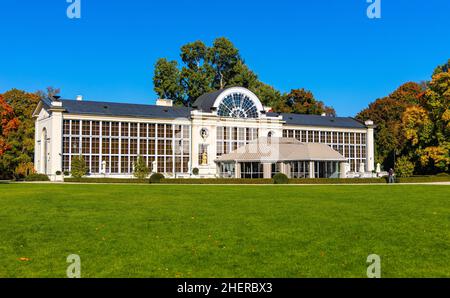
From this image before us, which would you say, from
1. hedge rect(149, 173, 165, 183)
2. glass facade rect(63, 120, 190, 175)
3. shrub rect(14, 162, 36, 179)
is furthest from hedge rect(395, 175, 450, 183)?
shrub rect(14, 162, 36, 179)

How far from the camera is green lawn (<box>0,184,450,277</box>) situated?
8.39 m

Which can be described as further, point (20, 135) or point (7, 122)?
point (20, 135)

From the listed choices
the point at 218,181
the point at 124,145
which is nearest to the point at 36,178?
the point at 124,145

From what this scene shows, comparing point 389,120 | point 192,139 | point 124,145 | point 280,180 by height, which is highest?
point 389,120

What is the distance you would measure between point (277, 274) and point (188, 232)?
4585 millimetres

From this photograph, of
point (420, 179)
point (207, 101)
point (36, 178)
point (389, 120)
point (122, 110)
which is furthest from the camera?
point (389, 120)

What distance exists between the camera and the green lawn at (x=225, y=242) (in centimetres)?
839

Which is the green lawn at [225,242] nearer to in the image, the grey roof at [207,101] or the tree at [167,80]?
the grey roof at [207,101]

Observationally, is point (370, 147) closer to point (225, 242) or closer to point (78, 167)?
point (78, 167)

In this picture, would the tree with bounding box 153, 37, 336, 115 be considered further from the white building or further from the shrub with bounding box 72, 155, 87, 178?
the shrub with bounding box 72, 155, 87, 178

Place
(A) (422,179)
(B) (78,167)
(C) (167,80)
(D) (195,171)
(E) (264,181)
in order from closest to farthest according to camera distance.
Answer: (E) (264,181) < (A) (422,179) < (B) (78,167) < (D) (195,171) < (C) (167,80)

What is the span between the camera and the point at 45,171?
61438mm

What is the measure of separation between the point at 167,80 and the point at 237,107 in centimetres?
1764

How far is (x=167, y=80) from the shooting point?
82.7 meters
